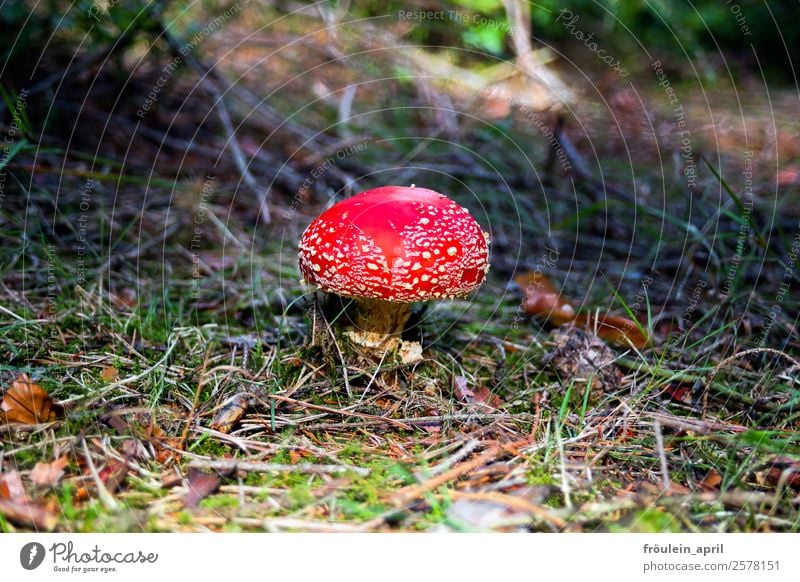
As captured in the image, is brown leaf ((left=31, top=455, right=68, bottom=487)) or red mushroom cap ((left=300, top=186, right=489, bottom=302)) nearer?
brown leaf ((left=31, top=455, right=68, bottom=487))

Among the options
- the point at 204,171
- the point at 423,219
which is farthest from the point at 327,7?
the point at 423,219

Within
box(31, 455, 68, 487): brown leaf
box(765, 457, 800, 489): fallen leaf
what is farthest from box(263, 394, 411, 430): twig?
box(765, 457, 800, 489): fallen leaf

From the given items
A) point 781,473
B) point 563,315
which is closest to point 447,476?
point 781,473

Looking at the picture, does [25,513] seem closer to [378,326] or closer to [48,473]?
[48,473]

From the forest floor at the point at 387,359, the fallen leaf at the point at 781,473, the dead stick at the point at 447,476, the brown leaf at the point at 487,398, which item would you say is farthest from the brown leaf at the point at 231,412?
the fallen leaf at the point at 781,473

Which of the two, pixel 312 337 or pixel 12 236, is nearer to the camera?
pixel 312 337

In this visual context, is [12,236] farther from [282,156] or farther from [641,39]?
[641,39]

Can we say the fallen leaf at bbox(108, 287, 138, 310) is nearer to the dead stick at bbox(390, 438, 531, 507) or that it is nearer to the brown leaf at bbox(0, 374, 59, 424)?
the brown leaf at bbox(0, 374, 59, 424)
